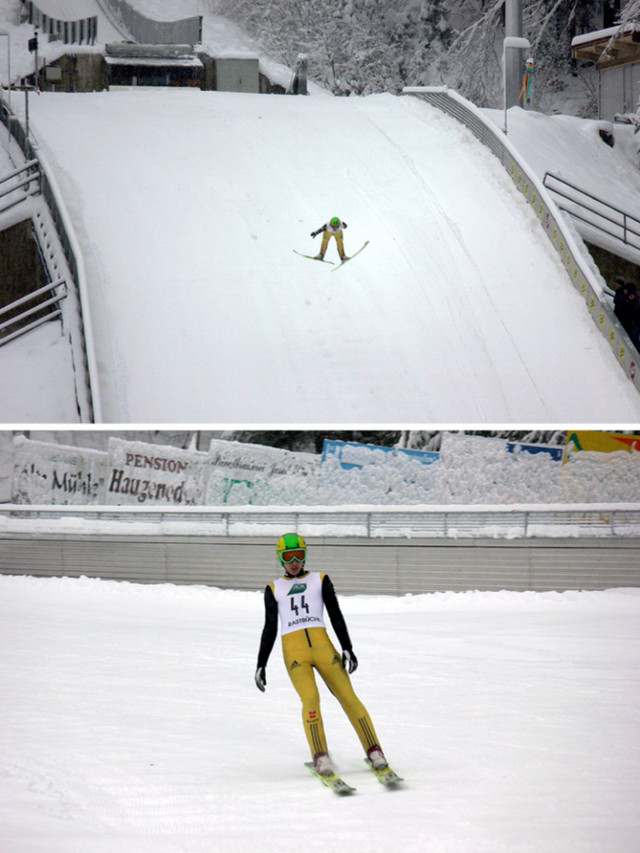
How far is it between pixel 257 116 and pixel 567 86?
1182 centimetres

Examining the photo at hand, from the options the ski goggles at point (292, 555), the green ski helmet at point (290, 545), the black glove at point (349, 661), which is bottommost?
the black glove at point (349, 661)

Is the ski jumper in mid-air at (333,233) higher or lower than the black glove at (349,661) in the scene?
higher

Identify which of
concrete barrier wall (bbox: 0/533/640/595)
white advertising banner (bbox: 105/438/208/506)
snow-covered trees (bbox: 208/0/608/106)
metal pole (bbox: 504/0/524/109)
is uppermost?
snow-covered trees (bbox: 208/0/608/106)

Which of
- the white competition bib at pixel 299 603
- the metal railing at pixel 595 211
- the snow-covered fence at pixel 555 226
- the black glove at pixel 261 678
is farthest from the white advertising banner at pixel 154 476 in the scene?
the metal railing at pixel 595 211

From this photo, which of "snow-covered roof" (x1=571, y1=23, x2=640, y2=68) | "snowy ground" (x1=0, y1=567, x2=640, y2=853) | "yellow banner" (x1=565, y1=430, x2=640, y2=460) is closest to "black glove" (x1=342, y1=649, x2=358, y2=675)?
"snowy ground" (x1=0, y1=567, x2=640, y2=853)

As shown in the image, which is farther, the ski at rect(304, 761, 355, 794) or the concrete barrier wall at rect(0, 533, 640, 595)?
the concrete barrier wall at rect(0, 533, 640, 595)

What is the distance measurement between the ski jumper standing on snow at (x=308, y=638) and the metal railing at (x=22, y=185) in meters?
10.6

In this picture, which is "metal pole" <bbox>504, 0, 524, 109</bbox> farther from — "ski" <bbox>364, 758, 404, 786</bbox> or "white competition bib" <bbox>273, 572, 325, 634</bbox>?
"ski" <bbox>364, 758, 404, 786</bbox>

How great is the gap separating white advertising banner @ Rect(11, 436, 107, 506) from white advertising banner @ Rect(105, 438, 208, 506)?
0.21m

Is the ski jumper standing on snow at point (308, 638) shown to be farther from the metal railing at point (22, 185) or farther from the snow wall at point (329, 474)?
the metal railing at point (22, 185)

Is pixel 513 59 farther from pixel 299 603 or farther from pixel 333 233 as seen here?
pixel 299 603

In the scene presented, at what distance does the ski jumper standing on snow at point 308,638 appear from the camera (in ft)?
13.6

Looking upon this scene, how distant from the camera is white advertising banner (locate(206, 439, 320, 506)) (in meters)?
11.6

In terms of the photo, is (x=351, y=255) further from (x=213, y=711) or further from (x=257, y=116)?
(x=213, y=711)
